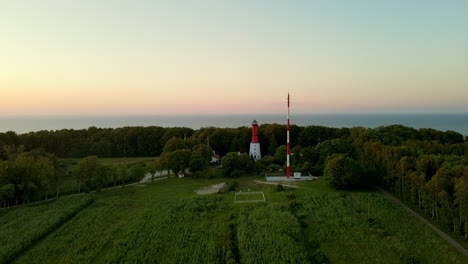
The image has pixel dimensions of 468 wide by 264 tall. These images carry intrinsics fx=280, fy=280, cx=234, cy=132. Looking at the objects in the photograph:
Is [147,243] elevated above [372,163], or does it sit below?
below

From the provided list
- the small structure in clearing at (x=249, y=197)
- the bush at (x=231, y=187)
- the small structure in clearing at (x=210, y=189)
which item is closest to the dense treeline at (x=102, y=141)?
the small structure in clearing at (x=210, y=189)

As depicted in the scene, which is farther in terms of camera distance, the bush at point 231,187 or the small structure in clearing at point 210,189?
the small structure in clearing at point 210,189

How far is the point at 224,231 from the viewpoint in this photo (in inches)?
764

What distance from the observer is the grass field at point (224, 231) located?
1617cm

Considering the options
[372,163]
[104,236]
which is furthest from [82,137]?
[372,163]

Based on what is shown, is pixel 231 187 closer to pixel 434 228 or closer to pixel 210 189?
pixel 210 189

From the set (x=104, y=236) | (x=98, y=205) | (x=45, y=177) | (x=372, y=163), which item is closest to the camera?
(x=104, y=236)

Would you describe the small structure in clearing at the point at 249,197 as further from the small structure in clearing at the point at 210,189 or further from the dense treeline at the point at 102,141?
the dense treeline at the point at 102,141

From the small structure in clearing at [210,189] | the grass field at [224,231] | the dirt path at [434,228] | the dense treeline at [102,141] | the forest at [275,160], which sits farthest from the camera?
the dense treeline at [102,141]

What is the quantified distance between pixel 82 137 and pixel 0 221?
41.2 meters

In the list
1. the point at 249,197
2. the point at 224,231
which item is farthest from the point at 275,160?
the point at 224,231

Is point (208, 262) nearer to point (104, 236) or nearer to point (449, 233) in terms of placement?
point (104, 236)

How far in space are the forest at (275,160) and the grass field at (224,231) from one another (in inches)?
92.3

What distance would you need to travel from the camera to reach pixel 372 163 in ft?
109
